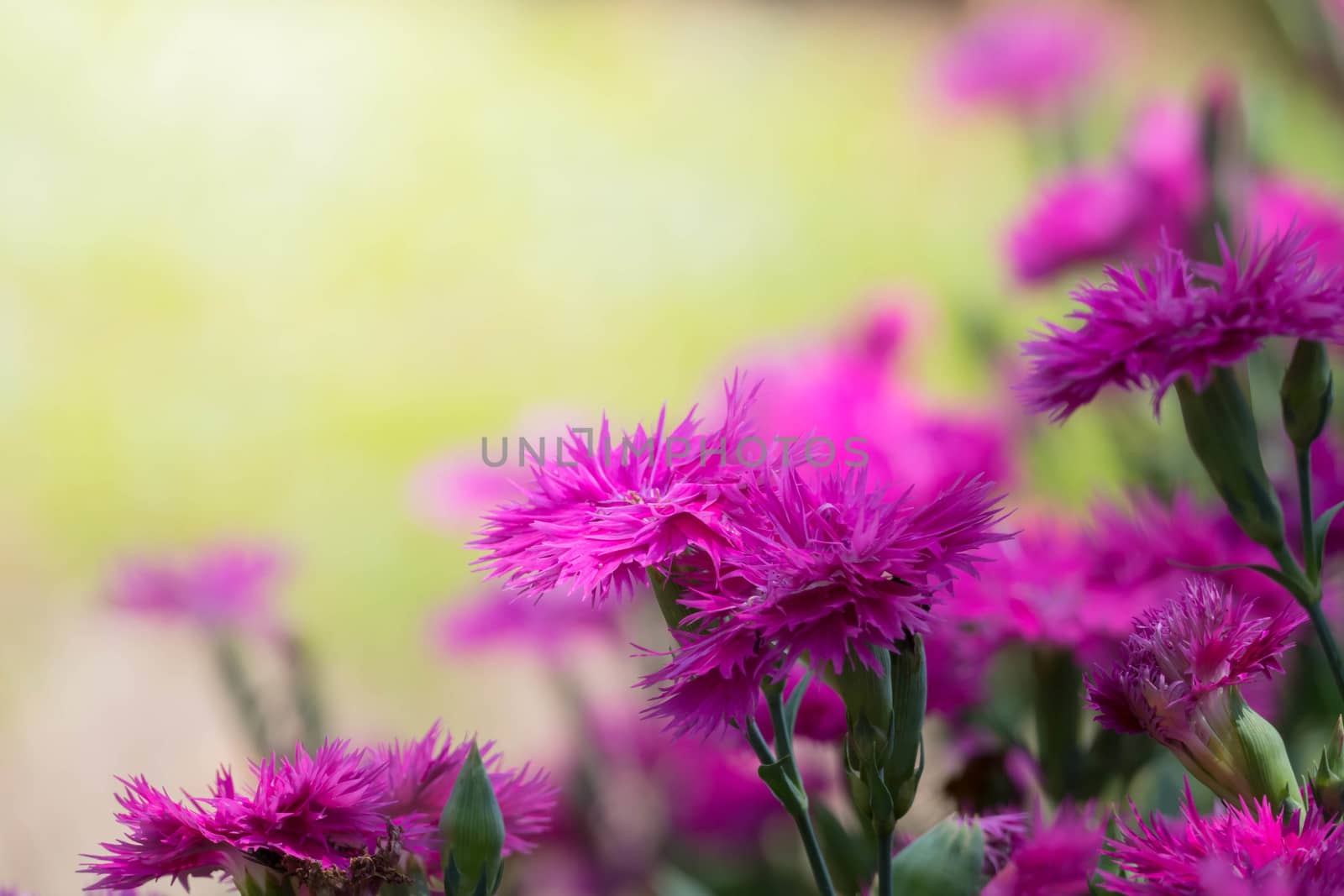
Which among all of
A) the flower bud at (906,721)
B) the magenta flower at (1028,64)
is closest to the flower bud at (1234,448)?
the flower bud at (906,721)

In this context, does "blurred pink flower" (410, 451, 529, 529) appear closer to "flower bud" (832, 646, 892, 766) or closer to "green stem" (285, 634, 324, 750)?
"green stem" (285, 634, 324, 750)

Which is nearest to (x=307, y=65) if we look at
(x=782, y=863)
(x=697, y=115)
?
(x=697, y=115)

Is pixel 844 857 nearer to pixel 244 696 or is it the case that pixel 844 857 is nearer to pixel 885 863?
pixel 885 863

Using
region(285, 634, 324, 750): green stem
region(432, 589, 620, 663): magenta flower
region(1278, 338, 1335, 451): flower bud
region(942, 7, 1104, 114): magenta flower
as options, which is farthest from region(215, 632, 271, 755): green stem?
region(942, 7, 1104, 114): magenta flower

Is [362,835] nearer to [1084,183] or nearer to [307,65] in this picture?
[1084,183]

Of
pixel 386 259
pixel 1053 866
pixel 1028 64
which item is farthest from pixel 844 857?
pixel 386 259
